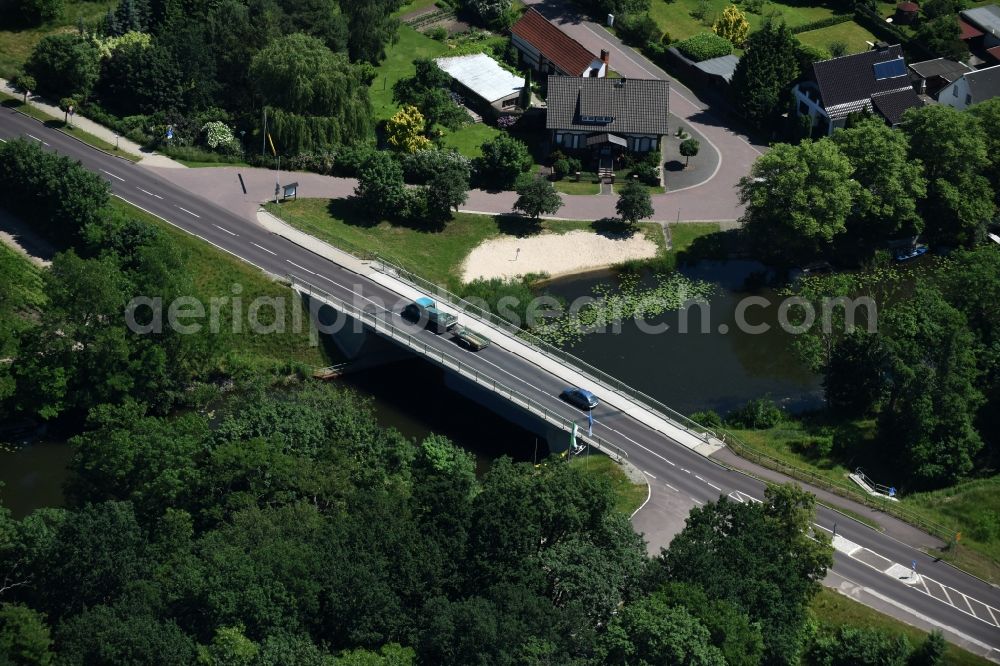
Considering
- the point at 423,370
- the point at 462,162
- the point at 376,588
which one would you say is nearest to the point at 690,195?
the point at 462,162

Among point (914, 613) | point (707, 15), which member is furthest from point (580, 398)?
point (707, 15)

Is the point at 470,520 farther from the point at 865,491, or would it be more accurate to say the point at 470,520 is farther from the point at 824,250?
the point at 824,250

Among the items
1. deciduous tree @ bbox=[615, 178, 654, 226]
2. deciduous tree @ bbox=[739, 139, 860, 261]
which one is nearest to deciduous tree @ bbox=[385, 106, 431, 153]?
deciduous tree @ bbox=[615, 178, 654, 226]

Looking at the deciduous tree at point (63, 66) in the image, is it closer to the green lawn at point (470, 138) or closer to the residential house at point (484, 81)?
the green lawn at point (470, 138)

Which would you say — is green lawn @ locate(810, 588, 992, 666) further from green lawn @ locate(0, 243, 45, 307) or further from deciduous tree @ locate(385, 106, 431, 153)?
deciduous tree @ locate(385, 106, 431, 153)

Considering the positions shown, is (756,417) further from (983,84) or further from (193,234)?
(983,84)

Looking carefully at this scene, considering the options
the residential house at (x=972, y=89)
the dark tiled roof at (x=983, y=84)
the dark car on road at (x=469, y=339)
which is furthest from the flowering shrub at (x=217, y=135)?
the dark tiled roof at (x=983, y=84)
